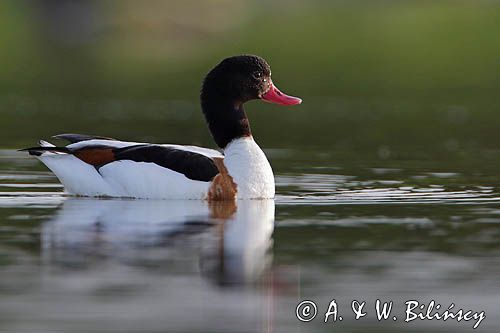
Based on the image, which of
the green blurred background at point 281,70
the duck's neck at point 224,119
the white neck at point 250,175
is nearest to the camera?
the white neck at point 250,175

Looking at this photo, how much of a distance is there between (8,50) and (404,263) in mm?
33272

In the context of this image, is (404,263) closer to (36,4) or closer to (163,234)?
(163,234)

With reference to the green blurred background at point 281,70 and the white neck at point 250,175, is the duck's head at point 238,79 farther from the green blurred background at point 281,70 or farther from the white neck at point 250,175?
the green blurred background at point 281,70

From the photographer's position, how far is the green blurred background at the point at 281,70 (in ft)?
75.0

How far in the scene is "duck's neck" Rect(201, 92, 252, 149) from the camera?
49.6 ft

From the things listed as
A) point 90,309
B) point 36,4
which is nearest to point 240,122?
point 90,309

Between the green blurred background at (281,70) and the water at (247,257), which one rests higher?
the green blurred background at (281,70)

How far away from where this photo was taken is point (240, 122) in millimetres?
15172

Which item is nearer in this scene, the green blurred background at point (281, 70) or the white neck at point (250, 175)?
the white neck at point (250, 175)

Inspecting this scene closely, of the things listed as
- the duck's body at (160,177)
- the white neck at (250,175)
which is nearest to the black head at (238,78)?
the duck's body at (160,177)

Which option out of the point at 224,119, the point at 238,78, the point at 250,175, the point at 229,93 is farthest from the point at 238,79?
the point at 250,175

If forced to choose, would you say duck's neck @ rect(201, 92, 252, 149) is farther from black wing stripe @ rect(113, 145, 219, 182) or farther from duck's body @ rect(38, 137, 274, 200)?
black wing stripe @ rect(113, 145, 219, 182)

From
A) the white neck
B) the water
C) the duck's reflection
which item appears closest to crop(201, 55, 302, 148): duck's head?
the white neck

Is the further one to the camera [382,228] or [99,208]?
[99,208]
